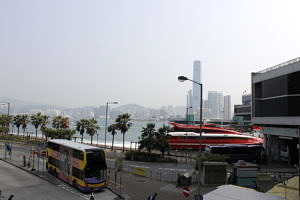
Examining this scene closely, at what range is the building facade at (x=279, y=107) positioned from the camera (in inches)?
1822

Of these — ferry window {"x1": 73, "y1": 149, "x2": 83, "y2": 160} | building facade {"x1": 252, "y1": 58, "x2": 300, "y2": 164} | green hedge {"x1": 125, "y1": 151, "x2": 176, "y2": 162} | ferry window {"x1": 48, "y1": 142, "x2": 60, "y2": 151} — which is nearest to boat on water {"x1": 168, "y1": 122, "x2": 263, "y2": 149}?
building facade {"x1": 252, "y1": 58, "x2": 300, "y2": 164}

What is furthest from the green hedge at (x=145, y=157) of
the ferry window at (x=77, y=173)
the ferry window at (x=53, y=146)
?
the ferry window at (x=77, y=173)

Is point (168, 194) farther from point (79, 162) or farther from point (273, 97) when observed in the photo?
point (273, 97)

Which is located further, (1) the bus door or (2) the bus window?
(1) the bus door

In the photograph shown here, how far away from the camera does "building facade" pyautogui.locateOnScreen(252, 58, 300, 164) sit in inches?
1822

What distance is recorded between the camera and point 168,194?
2766cm

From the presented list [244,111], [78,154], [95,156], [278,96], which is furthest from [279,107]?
[244,111]

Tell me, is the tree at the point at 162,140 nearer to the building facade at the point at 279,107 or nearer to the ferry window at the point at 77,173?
the building facade at the point at 279,107

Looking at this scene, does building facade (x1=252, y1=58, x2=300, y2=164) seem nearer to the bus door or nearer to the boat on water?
the boat on water

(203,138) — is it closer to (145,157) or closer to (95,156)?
(145,157)

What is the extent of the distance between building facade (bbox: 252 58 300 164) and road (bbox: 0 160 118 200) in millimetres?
34744

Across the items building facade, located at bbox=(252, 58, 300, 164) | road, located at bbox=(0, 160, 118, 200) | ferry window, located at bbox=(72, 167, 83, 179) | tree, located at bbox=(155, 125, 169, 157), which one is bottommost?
road, located at bbox=(0, 160, 118, 200)

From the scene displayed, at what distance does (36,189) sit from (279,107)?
137 feet

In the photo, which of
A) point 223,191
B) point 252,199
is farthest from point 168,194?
point 252,199
